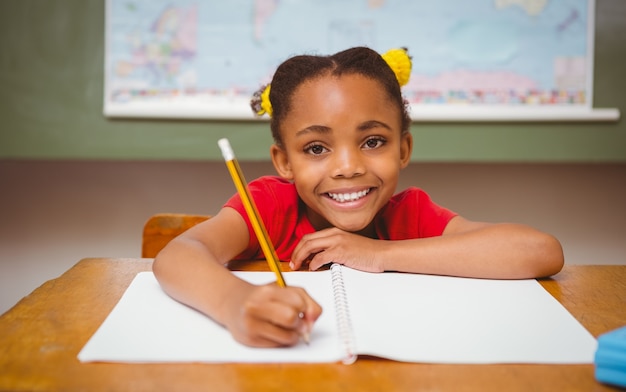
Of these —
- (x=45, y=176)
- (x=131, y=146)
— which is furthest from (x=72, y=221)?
(x=131, y=146)

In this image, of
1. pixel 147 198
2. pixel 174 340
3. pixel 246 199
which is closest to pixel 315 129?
pixel 246 199

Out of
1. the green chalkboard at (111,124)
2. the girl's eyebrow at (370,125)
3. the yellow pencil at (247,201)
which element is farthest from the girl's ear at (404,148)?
the green chalkboard at (111,124)

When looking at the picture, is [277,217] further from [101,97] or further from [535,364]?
[101,97]

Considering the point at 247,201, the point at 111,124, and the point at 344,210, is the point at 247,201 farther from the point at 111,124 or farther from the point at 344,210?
the point at 111,124

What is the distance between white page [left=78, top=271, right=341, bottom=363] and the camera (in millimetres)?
528

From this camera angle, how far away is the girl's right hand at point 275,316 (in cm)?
54

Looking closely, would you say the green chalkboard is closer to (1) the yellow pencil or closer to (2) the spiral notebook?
(2) the spiral notebook

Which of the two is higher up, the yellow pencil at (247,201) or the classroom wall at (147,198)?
the yellow pencil at (247,201)

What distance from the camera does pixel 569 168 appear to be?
2203 millimetres

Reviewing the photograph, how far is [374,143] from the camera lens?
0.98 meters

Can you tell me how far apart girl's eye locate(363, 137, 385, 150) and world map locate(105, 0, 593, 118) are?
82 centimetres

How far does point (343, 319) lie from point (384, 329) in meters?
0.04

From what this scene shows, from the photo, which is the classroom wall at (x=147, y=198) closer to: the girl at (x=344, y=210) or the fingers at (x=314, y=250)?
the girl at (x=344, y=210)

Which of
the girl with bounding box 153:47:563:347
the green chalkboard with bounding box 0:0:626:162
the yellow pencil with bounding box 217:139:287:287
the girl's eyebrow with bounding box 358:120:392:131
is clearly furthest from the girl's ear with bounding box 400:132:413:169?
the green chalkboard with bounding box 0:0:626:162
